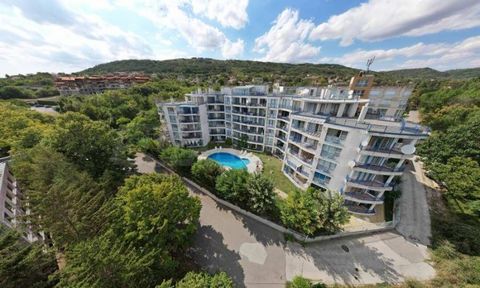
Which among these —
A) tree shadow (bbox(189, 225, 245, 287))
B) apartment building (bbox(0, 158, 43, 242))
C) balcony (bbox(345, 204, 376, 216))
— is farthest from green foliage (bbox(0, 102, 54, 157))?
balcony (bbox(345, 204, 376, 216))

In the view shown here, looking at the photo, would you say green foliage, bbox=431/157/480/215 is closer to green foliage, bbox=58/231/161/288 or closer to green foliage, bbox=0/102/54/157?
green foliage, bbox=58/231/161/288

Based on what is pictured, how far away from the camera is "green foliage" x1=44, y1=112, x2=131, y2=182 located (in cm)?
2466

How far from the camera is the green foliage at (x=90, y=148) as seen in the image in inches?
971

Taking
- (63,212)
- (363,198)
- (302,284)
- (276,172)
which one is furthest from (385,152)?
(63,212)

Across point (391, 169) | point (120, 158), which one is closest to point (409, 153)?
point (391, 169)

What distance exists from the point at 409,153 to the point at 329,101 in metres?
12.0

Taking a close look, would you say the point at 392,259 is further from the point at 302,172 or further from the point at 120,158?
the point at 120,158

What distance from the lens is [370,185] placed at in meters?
23.5

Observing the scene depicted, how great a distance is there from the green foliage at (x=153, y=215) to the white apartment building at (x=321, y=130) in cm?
2110

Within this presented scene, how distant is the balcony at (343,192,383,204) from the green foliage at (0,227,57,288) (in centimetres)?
3262

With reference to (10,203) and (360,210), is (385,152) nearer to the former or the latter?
(360,210)

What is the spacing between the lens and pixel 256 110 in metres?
39.8

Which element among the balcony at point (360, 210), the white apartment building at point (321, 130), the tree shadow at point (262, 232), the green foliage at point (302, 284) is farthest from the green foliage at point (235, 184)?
the balcony at point (360, 210)

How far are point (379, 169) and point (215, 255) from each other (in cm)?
2435
